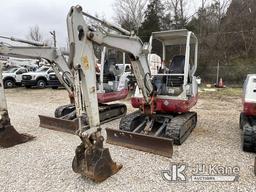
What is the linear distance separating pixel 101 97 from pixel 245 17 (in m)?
20.1

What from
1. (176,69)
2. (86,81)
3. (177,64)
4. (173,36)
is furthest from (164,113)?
(86,81)

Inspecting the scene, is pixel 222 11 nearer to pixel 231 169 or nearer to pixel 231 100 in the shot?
pixel 231 100

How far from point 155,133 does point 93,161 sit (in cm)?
208

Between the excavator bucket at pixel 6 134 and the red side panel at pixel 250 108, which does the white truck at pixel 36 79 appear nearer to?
the excavator bucket at pixel 6 134

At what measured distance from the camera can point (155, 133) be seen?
211 inches

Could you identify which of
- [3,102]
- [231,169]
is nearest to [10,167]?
[3,102]

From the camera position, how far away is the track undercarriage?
4.65 metres

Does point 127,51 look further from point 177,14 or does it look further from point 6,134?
point 177,14

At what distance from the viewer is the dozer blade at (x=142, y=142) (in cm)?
455

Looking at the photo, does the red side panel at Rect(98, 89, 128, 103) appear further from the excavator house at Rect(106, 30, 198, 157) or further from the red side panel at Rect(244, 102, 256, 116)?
the red side panel at Rect(244, 102, 256, 116)

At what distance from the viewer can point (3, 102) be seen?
5.44 m

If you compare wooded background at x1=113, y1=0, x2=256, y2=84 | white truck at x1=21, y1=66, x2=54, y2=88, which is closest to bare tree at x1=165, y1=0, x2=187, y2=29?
wooded background at x1=113, y1=0, x2=256, y2=84

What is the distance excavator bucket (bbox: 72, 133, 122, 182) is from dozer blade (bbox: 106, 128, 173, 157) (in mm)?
1196

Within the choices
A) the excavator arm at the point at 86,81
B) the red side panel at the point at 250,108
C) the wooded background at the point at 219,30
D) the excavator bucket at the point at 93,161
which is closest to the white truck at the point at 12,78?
the wooded background at the point at 219,30
